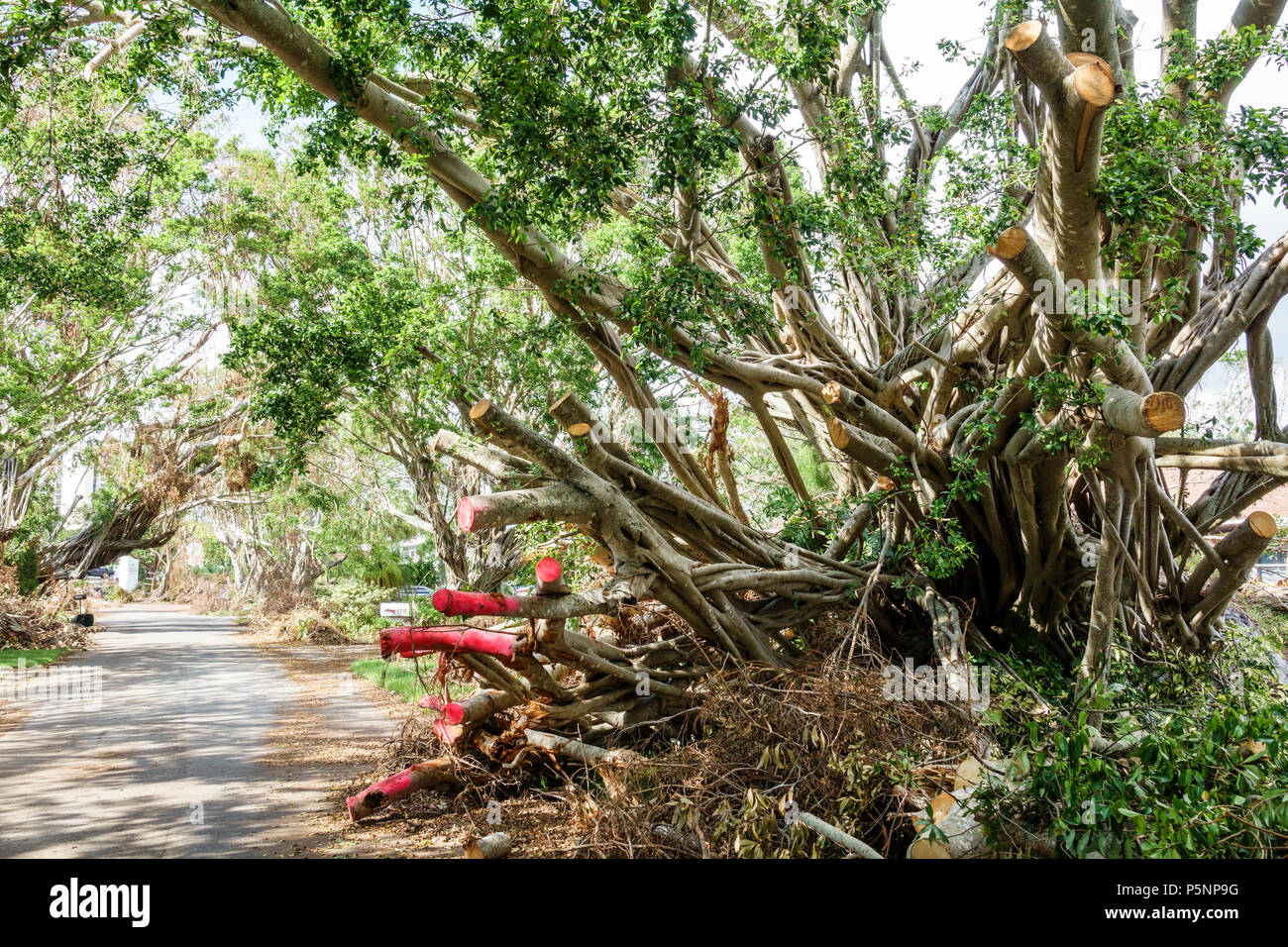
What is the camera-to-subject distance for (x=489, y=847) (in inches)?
188

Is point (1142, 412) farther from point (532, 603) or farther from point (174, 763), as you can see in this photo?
point (174, 763)

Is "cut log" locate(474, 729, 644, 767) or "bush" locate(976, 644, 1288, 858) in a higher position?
"bush" locate(976, 644, 1288, 858)

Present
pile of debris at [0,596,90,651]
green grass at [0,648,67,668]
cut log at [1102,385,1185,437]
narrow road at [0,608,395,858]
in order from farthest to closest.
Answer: pile of debris at [0,596,90,651]
green grass at [0,648,67,668]
narrow road at [0,608,395,858]
cut log at [1102,385,1185,437]

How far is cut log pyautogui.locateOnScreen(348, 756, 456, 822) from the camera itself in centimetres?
572

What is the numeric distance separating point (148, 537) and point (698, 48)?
942 inches

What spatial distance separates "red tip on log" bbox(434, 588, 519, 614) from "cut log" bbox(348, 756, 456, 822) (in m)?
1.84

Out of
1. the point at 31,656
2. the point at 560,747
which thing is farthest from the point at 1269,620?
the point at 31,656

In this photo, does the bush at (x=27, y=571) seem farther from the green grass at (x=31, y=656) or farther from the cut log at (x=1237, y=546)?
the cut log at (x=1237, y=546)

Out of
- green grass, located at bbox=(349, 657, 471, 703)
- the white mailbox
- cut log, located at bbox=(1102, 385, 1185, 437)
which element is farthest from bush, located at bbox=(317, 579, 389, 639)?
the white mailbox

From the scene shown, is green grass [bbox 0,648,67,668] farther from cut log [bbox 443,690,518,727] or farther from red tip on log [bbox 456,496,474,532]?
red tip on log [bbox 456,496,474,532]

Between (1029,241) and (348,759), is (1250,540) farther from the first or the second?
(348,759)

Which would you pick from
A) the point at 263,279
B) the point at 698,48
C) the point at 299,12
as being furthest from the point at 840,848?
the point at 263,279

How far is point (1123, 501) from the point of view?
605 centimetres

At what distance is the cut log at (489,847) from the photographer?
4.71 meters
